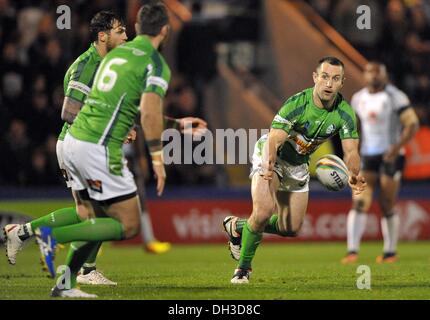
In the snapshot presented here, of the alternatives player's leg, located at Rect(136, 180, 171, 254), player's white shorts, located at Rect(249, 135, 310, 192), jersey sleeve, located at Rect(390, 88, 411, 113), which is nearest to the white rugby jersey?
jersey sleeve, located at Rect(390, 88, 411, 113)

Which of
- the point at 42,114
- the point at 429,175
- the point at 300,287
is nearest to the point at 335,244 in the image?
the point at 429,175

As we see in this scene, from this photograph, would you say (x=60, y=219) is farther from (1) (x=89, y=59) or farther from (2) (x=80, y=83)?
(1) (x=89, y=59)

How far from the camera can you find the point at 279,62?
62.0 ft

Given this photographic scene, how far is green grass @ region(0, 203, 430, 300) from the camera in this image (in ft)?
28.1

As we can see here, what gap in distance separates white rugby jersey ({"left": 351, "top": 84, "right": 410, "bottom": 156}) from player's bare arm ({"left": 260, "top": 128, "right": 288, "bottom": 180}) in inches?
201

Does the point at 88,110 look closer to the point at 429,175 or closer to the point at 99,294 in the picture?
the point at 99,294

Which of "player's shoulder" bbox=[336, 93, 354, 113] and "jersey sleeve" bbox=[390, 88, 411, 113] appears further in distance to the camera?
"jersey sleeve" bbox=[390, 88, 411, 113]

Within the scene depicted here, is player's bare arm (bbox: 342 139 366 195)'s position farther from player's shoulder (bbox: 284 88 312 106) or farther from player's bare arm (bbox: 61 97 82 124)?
player's bare arm (bbox: 61 97 82 124)

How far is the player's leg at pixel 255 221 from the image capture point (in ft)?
30.5

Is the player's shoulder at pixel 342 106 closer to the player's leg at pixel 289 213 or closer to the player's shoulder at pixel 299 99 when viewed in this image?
the player's shoulder at pixel 299 99

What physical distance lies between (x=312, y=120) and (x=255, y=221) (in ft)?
3.41

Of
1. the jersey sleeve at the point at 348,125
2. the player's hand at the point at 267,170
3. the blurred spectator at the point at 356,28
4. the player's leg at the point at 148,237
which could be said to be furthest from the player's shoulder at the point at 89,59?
the blurred spectator at the point at 356,28

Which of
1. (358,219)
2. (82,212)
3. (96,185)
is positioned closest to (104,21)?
(82,212)

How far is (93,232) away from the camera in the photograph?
786cm
